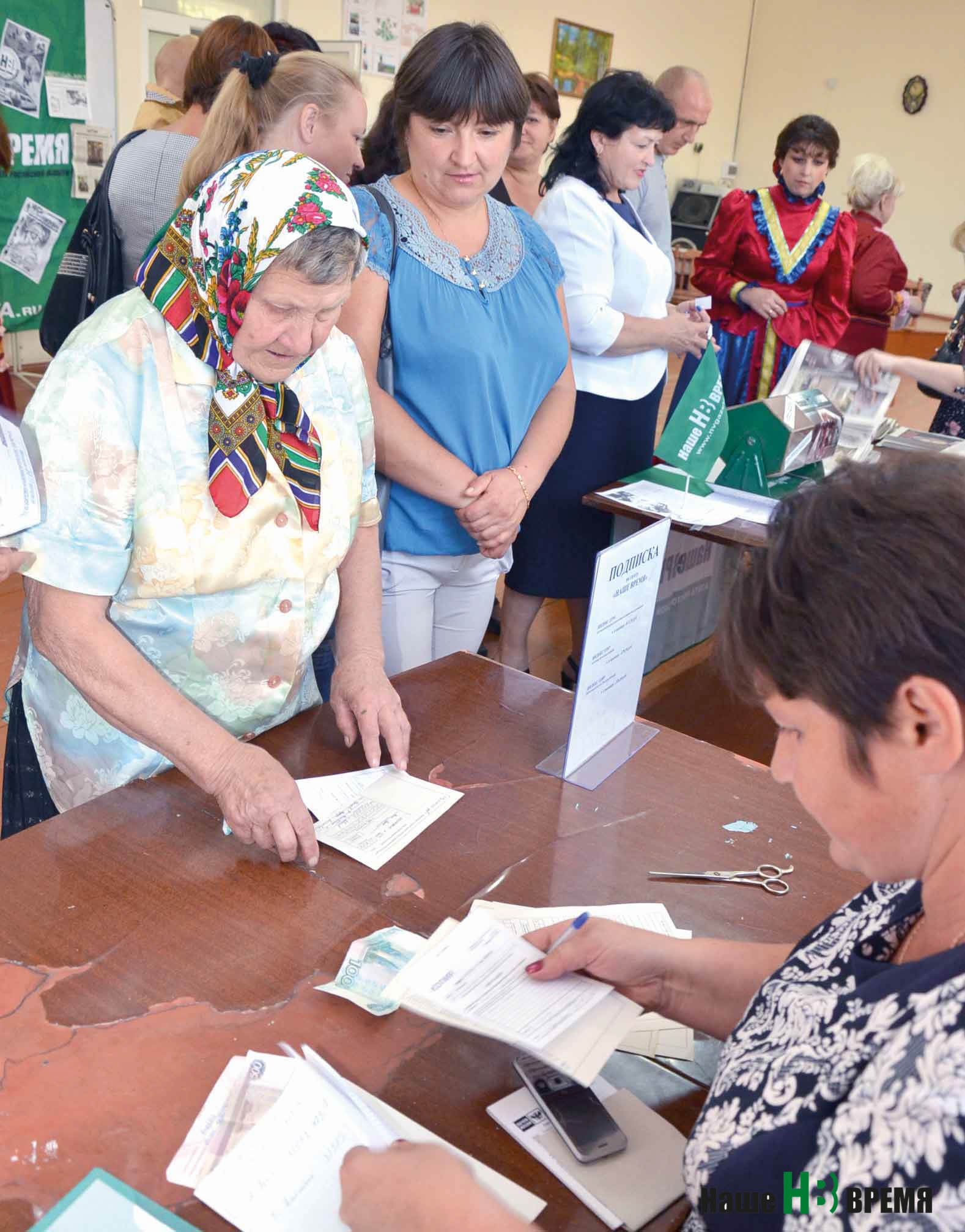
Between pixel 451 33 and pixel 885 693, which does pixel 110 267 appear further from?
pixel 885 693

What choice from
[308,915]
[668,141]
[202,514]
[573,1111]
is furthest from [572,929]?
[668,141]

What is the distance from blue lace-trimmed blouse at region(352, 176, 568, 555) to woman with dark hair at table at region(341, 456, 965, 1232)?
1.36 m

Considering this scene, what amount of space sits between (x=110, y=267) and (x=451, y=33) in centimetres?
103

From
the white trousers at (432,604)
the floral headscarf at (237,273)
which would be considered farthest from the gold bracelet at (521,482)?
the floral headscarf at (237,273)

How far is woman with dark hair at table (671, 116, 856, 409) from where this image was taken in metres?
3.88

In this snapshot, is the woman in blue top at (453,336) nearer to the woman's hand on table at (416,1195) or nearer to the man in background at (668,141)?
the man in background at (668,141)

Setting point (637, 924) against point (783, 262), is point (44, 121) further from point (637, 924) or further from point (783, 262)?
point (637, 924)

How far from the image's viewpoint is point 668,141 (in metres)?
3.59

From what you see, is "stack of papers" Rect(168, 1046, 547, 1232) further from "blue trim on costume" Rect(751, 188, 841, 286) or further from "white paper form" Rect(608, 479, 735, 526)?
"blue trim on costume" Rect(751, 188, 841, 286)

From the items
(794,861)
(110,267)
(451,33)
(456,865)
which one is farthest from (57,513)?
(110,267)

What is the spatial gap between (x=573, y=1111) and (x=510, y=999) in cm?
11

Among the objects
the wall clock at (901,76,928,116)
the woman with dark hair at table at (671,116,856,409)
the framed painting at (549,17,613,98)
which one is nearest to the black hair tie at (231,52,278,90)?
the woman with dark hair at table at (671,116,856,409)

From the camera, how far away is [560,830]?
1367 millimetres

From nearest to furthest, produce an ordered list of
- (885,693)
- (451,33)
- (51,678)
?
(885,693) < (51,678) < (451,33)
